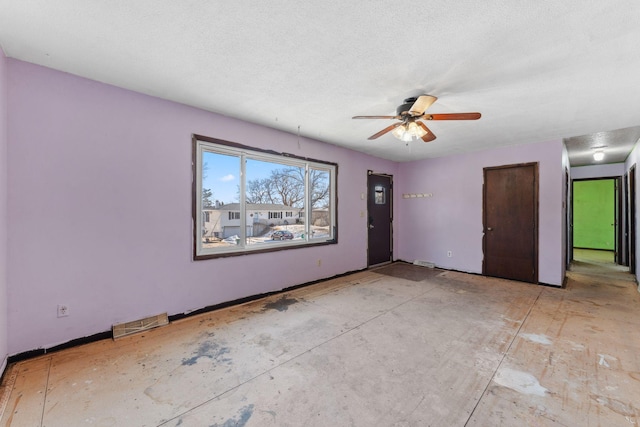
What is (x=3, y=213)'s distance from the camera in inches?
81.1

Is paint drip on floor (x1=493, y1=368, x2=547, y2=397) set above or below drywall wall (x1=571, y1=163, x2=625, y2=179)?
below

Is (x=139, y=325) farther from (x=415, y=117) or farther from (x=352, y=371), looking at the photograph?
(x=415, y=117)

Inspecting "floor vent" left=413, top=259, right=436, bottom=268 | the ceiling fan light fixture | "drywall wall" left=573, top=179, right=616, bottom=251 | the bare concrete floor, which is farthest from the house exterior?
"drywall wall" left=573, top=179, right=616, bottom=251

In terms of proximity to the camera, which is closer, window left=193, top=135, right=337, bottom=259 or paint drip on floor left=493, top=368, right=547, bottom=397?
paint drip on floor left=493, top=368, right=547, bottom=397

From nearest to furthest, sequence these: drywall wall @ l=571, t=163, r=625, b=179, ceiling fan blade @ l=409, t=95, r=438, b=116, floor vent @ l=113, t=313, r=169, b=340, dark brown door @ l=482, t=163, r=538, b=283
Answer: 1. ceiling fan blade @ l=409, t=95, r=438, b=116
2. floor vent @ l=113, t=313, r=169, b=340
3. dark brown door @ l=482, t=163, r=538, b=283
4. drywall wall @ l=571, t=163, r=625, b=179

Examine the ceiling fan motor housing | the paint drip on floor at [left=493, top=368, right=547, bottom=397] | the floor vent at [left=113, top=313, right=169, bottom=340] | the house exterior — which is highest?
the ceiling fan motor housing

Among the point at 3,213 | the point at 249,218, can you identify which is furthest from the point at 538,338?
the point at 3,213

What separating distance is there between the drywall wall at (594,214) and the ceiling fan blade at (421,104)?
8651mm

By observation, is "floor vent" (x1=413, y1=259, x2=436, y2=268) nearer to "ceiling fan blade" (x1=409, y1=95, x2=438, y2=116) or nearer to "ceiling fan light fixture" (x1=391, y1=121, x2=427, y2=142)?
"ceiling fan light fixture" (x1=391, y1=121, x2=427, y2=142)

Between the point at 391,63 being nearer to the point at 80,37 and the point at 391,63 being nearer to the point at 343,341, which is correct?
the point at 80,37

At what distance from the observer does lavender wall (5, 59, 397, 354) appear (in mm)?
2191

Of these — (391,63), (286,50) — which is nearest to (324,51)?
(286,50)

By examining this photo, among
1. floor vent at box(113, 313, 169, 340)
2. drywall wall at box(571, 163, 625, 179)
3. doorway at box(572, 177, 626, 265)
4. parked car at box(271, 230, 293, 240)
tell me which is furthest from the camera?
doorway at box(572, 177, 626, 265)

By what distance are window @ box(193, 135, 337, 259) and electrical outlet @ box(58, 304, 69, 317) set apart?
46.7 inches
